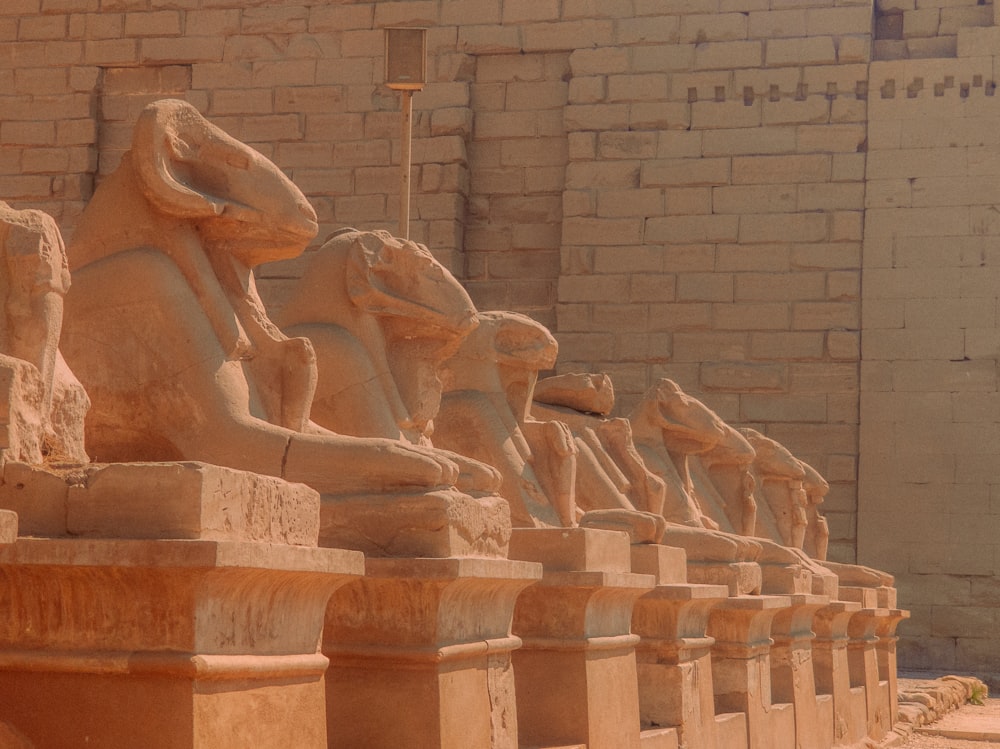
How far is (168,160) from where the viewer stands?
4.06 m

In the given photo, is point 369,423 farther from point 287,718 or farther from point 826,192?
point 826,192

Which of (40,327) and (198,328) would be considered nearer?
(40,327)

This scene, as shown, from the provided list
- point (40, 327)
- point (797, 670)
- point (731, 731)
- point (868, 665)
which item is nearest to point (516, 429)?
point (731, 731)

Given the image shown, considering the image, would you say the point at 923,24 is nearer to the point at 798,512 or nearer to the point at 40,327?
the point at 798,512

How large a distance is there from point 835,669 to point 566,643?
4489mm

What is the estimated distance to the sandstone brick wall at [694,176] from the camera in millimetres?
13438

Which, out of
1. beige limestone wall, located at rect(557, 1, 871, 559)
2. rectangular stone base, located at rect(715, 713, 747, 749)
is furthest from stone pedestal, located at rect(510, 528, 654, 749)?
beige limestone wall, located at rect(557, 1, 871, 559)

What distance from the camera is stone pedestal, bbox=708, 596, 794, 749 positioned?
695cm

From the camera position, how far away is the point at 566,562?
4988 millimetres

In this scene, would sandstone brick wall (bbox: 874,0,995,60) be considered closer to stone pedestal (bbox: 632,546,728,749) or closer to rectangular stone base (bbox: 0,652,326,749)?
stone pedestal (bbox: 632,546,728,749)

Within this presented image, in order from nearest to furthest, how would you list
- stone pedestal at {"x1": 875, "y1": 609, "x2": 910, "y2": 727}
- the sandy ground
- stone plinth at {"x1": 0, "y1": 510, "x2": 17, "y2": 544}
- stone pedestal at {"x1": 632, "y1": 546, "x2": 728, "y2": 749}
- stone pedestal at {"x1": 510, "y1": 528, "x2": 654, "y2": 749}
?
stone plinth at {"x1": 0, "y1": 510, "x2": 17, "y2": 544}, stone pedestal at {"x1": 510, "y1": 528, "x2": 654, "y2": 749}, stone pedestal at {"x1": 632, "y1": 546, "x2": 728, "y2": 749}, the sandy ground, stone pedestal at {"x1": 875, "y1": 609, "x2": 910, "y2": 727}

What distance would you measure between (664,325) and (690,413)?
19.1 ft

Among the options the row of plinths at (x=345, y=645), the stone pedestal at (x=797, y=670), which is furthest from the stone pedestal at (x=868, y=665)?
the row of plinths at (x=345, y=645)

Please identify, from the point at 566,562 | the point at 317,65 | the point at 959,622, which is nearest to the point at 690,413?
the point at 566,562
